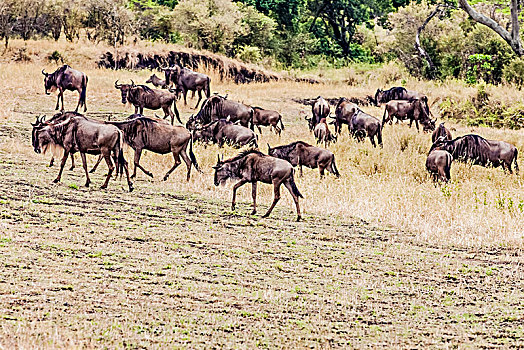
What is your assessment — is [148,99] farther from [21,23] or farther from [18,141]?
[21,23]

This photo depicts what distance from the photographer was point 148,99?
16.9 meters

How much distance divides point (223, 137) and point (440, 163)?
4298mm

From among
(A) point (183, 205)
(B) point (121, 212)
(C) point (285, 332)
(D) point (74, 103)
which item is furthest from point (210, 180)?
(D) point (74, 103)

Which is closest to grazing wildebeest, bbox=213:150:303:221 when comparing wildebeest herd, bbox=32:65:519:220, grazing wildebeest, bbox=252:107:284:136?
wildebeest herd, bbox=32:65:519:220

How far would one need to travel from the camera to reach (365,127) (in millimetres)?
17844

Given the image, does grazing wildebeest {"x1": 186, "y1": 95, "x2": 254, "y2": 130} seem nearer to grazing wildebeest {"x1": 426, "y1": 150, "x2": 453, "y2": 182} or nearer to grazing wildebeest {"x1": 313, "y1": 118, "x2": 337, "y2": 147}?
grazing wildebeest {"x1": 313, "y1": 118, "x2": 337, "y2": 147}

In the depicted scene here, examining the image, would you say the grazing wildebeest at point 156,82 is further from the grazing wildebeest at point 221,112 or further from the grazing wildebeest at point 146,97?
the grazing wildebeest at point 221,112

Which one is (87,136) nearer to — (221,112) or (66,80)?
(221,112)

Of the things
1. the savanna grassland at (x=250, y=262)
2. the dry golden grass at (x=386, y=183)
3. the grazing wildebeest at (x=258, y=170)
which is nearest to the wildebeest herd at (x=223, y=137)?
the grazing wildebeest at (x=258, y=170)

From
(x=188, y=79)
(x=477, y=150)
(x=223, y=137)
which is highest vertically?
(x=477, y=150)

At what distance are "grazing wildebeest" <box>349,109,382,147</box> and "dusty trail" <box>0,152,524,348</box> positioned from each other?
287 inches

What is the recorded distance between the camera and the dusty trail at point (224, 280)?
5844 mm

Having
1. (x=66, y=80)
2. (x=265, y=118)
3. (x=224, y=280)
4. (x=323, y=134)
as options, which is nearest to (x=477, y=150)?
(x=323, y=134)

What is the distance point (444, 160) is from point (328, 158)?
8.96 ft
